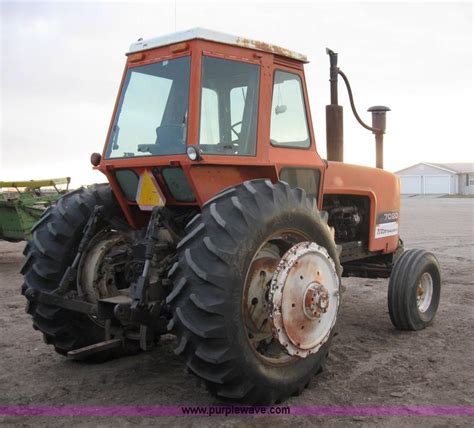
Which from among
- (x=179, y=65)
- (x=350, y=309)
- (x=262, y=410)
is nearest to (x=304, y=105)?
(x=179, y=65)

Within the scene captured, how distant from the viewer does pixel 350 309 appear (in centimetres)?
707

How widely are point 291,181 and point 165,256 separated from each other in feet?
4.16

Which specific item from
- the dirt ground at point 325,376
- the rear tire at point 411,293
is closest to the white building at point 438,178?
the rear tire at point 411,293

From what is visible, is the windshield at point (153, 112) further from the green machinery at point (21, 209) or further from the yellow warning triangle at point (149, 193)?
the green machinery at point (21, 209)

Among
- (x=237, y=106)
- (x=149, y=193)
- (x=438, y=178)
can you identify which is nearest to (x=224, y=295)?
(x=149, y=193)

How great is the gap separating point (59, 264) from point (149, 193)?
102 centimetres

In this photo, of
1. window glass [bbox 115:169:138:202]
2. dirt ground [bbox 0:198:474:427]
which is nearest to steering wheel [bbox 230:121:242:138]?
→ window glass [bbox 115:169:138:202]

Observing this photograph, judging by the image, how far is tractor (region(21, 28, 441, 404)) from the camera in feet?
11.8

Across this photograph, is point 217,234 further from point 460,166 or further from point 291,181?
point 460,166

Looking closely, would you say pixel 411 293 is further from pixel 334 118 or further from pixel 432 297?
pixel 334 118

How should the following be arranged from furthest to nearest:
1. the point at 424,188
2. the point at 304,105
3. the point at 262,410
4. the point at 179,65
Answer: the point at 424,188 → the point at 304,105 → the point at 179,65 → the point at 262,410

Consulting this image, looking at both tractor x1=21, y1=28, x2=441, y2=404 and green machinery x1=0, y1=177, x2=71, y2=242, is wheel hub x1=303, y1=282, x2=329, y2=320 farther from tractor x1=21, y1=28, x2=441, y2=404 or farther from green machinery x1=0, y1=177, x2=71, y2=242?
green machinery x1=0, y1=177, x2=71, y2=242

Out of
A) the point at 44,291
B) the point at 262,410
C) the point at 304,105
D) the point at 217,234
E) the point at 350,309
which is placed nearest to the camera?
the point at 217,234
